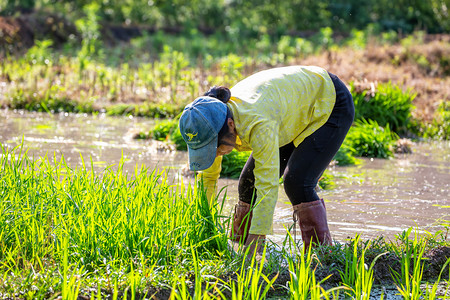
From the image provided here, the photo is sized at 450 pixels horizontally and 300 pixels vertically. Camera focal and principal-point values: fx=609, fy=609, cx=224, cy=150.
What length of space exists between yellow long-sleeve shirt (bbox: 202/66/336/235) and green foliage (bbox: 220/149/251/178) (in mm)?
2869

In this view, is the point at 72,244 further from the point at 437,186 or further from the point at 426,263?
the point at 437,186

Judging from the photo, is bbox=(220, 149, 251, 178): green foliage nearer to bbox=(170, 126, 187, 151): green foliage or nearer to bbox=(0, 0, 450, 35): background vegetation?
bbox=(170, 126, 187, 151): green foliage

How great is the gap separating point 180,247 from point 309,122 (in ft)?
3.78

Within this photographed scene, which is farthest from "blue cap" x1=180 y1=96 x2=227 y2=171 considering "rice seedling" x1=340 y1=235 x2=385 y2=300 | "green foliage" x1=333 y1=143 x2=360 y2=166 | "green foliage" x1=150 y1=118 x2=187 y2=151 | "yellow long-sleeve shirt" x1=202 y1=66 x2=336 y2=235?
"green foliage" x1=150 y1=118 x2=187 y2=151

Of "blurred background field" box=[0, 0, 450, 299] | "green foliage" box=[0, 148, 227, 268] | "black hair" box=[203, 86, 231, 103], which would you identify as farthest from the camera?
Result: "black hair" box=[203, 86, 231, 103]

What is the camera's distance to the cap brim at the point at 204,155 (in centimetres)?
346

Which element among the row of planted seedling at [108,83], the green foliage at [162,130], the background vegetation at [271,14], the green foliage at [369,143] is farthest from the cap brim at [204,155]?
the background vegetation at [271,14]

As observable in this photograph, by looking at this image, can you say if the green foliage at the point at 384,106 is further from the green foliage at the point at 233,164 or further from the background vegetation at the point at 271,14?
the background vegetation at the point at 271,14

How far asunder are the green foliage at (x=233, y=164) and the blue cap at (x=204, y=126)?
3451 mm

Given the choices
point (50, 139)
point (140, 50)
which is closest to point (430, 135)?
point (50, 139)

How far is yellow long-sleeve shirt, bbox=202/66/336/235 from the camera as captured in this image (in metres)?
3.41

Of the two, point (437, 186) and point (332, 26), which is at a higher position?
point (332, 26)

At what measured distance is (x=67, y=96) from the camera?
510 inches

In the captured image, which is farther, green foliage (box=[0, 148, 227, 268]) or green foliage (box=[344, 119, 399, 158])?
green foliage (box=[344, 119, 399, 158])
